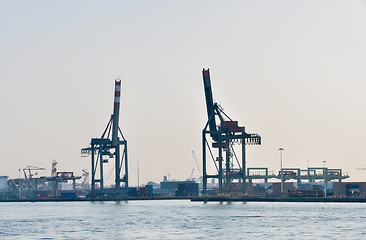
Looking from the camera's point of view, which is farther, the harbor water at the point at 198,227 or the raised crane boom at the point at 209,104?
the raised crane boom at the point at 209,104

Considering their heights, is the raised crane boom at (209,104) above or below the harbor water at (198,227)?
above

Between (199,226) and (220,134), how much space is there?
88738 millimetres

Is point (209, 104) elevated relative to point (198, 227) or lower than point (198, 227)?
elevated

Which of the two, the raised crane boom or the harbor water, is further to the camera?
the raised crane boom

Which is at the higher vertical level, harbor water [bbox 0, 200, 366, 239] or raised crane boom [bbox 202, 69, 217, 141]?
raised crane boom [bbox 202, 69, 217, 141]

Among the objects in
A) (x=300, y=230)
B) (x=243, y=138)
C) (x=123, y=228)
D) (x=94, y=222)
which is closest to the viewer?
(x=300, y=230)

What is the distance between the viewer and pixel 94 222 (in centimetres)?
11831

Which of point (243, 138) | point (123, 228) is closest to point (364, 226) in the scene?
point (123, 228)

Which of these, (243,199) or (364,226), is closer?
(364,226)

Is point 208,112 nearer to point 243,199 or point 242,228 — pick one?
point 243,199

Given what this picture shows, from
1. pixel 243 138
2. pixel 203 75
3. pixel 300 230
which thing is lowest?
pixel 300 230

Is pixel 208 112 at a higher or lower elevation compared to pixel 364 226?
higher

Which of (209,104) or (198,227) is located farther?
(209,104)

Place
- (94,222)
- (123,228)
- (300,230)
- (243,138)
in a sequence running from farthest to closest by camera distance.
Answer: (243,138) → (94,222) → (123,228) → (300,230)
